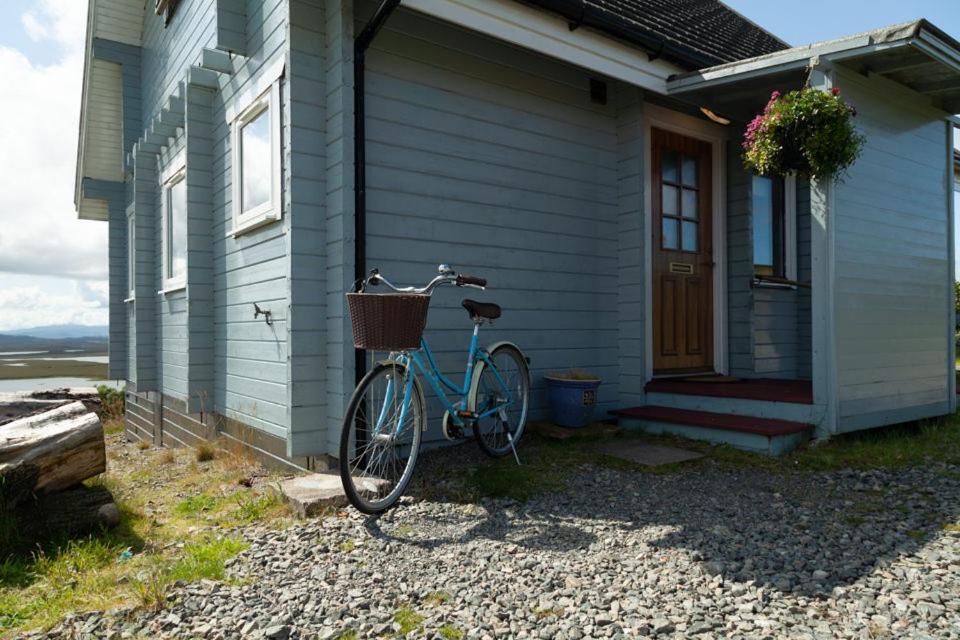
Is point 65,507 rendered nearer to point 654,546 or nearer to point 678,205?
point 654,546

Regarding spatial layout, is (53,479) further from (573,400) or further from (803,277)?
(803,277)

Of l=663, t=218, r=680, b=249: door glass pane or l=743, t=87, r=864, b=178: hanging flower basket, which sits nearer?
l=743, t=87, r=864, b=178: hanging flower basket

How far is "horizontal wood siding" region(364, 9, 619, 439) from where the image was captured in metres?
4.46

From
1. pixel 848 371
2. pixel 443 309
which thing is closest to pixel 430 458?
pixel 443 309

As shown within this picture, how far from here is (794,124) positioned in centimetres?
448

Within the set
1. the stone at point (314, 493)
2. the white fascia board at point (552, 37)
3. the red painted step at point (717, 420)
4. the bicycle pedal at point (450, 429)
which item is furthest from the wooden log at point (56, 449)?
the red painted step at point (717, 420)

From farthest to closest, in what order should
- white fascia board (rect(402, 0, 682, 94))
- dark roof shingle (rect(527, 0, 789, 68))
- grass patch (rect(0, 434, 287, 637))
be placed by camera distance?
1. dark roof shingle (rect(527, 0, 789, 68))
2. white fascia board (rect(402, 0, 682, 94))
3. grass patch (rect(0, 434, 287, 637))

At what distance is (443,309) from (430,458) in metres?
1.06

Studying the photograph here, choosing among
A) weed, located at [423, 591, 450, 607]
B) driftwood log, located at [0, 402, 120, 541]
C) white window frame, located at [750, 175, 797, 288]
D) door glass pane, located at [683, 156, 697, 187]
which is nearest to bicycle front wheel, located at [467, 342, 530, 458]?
weed, located at [423, 591, 450, 607]

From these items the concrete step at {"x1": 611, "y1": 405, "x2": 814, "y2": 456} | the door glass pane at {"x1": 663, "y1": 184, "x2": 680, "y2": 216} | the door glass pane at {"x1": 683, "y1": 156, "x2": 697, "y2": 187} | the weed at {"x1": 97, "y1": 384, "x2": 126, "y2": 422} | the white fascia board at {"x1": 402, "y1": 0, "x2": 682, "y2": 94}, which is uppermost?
the white fascia board at {"x1": 402, "y1": 0, "x2": 682, "y2": 94}

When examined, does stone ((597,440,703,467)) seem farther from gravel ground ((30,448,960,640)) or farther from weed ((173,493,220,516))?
weed ((173,493,220,516))

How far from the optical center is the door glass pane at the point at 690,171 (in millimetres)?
6281

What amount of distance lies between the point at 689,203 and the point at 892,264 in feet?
5.96

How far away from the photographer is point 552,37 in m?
4.62
